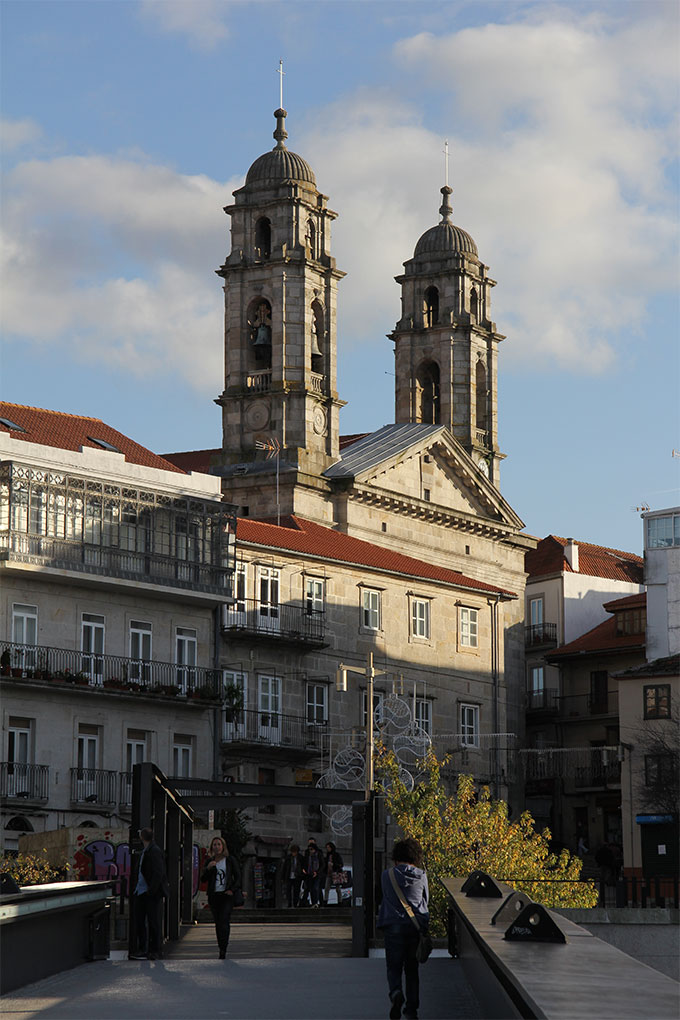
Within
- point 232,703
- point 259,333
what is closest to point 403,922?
point 232,703

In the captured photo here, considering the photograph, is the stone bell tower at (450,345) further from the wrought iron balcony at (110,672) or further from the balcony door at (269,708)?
the wrought iron balcony at (110,672)

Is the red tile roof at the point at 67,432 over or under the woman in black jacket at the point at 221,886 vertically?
over

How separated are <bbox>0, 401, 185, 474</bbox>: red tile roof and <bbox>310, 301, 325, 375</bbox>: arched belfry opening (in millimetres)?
11845

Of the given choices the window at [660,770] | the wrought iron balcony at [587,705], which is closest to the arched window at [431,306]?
the wrought iron balcony at [587,705]

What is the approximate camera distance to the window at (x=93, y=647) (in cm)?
4844

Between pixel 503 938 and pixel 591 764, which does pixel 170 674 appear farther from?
pixel 503 938

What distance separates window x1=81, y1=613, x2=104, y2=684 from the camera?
4844cm

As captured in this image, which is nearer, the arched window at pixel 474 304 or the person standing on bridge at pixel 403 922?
the person standing on bridge at pixel 403 922

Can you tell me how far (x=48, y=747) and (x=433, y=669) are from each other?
18.0m

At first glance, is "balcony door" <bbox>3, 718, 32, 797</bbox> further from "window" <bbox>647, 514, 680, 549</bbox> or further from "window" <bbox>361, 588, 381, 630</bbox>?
"window" <bbox>647, 514, 680, 549</bbox>

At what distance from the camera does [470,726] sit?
6284 cm

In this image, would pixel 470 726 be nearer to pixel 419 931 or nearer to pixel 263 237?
pixel 263 237

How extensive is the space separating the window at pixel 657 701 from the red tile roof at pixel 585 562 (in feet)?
55.8

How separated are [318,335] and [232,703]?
738 inches
